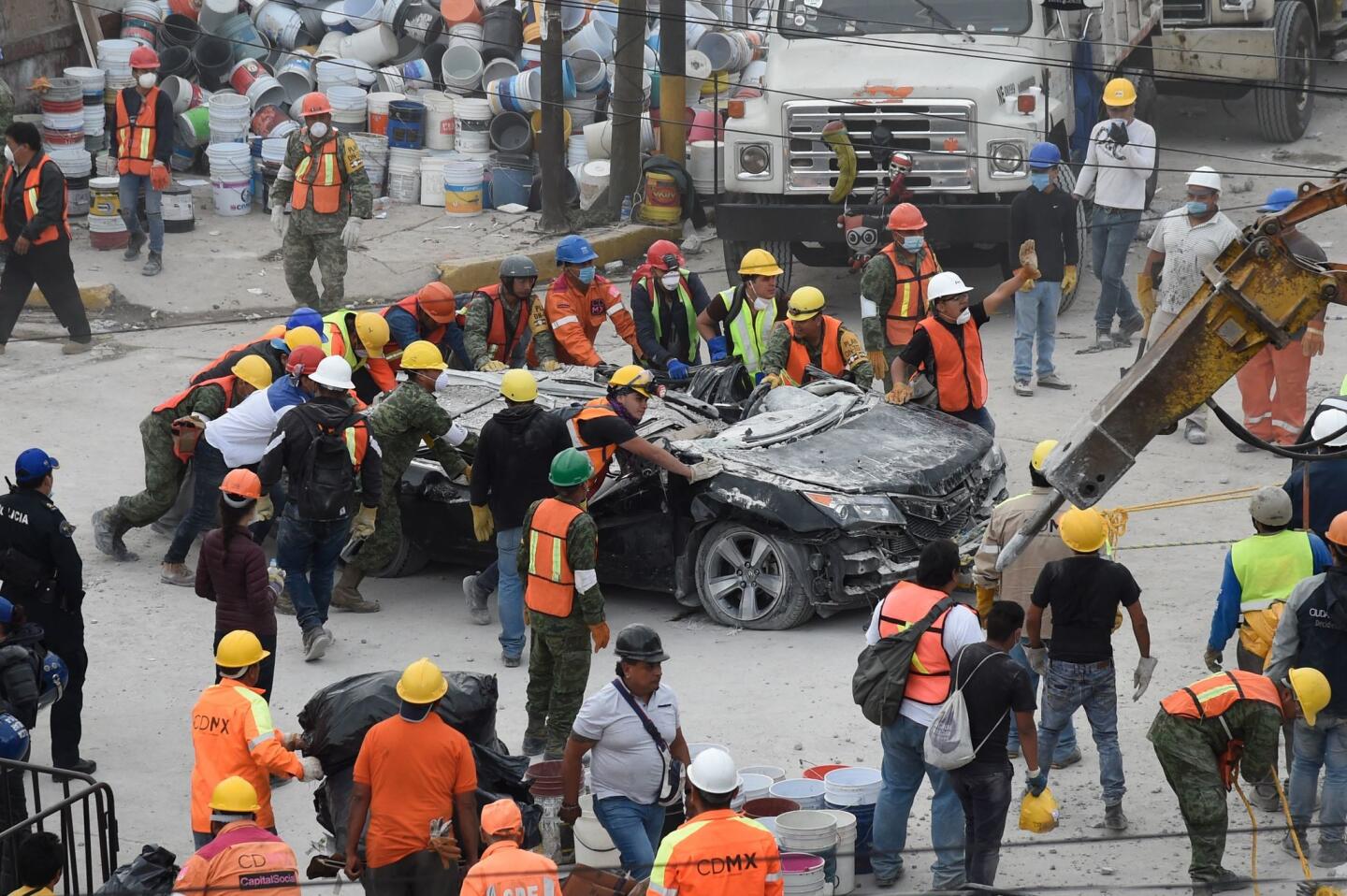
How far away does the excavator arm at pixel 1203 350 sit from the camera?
6848 mm

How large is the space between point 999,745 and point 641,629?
4.74 feet

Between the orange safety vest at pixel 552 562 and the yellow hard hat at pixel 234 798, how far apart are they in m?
2.22

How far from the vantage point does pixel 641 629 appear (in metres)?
7.05

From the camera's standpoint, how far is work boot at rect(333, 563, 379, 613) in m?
Answer: 10.6

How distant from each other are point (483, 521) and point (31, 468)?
242 cm

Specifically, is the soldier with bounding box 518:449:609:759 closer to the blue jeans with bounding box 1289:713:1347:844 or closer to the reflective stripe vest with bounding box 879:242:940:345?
the blue jeans with bounding box 1289:713:1347:844

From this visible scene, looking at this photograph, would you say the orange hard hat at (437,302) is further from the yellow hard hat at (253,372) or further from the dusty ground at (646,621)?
the dusty ground at (646,621)

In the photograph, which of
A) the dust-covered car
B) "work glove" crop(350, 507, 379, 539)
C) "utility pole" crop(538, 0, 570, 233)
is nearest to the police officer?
"work glove" crop(350, 507, 379, 539)

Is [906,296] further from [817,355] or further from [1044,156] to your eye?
[1044,156]

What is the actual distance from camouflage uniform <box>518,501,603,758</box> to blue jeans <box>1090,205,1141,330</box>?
287 inches

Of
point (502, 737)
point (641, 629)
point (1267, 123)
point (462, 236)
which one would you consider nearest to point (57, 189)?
point (462, 236)

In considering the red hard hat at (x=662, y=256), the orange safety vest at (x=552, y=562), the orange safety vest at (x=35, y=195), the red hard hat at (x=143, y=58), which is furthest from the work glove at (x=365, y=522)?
the red hard hat at (x=143, y=58)

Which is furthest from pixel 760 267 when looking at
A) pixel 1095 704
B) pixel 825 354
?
pixel 1095 704

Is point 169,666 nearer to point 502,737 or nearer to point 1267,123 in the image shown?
point 502,737
